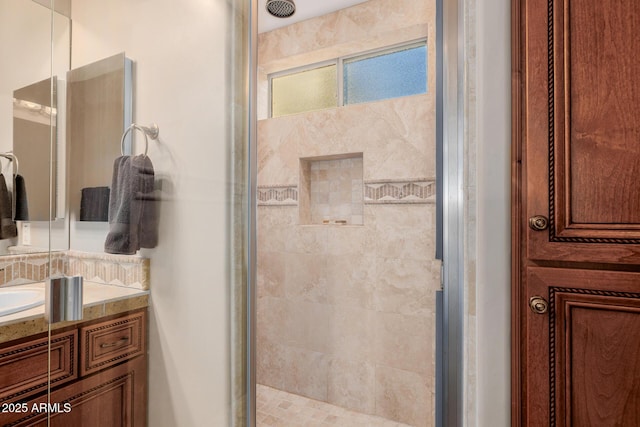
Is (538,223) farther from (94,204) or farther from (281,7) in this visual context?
(281,7)

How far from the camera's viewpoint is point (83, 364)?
87cm

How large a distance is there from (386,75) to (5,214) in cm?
191

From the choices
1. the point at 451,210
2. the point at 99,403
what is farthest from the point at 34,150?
the point at 451,210

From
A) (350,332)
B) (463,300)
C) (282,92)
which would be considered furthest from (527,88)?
(282,92)

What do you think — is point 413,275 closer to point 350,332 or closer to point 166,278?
point 350,332

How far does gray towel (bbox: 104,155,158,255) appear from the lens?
3.08 ft

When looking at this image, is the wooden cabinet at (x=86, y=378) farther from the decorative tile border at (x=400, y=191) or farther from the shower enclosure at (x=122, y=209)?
the decorative tile border at (x=400, y=191)

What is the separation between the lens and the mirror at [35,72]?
80 cm

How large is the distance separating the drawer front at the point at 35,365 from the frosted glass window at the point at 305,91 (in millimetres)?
1897

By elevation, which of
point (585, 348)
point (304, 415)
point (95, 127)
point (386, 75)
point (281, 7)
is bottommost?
point (304, 415)

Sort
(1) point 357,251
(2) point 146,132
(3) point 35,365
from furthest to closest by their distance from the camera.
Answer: (1) point 357,251 → (2) point 146,132 → (3) point 35,365

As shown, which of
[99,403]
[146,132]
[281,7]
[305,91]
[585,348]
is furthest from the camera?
[305,91]

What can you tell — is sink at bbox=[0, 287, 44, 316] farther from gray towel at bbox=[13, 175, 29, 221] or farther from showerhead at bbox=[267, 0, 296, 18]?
showerhead at bbox=[267, 0, 296, 18]

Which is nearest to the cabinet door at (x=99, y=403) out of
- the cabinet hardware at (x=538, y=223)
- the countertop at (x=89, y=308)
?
the countertop at (x=89, y=308)
